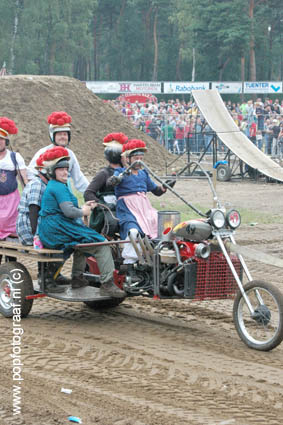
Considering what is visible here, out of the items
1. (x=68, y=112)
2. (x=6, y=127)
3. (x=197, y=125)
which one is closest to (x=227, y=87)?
(x=197, y=125)

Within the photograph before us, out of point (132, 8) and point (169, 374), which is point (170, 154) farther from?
point (132, 8)

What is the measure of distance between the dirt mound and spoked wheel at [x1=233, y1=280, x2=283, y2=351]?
2048cm

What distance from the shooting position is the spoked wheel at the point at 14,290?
8047mm

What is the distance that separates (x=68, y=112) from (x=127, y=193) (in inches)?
887

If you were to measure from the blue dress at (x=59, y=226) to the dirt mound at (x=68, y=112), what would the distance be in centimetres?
1930

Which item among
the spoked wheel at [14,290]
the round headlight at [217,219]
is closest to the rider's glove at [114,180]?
the round headlight at [217,219]

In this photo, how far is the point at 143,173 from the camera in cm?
830

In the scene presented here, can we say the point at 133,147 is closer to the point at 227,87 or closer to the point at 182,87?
the point at 182,87

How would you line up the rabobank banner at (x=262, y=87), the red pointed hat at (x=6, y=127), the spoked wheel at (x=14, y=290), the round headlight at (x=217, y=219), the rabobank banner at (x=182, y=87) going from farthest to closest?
the rabobank banner at (x=262, y=87), the rabobank banner at (x=182, y=87), the red pointed hat at (x=6, y=127), the spoked wheel at (x=14, y=290), the round headlight at (x=217, y=219)

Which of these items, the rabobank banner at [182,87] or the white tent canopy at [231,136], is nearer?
the white tent canopy at [231,136]

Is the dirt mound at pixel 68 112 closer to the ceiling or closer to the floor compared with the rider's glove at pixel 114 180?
closer to the ceiling

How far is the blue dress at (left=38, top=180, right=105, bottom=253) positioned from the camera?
7.84 m

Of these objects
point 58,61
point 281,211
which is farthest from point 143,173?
point 58,61

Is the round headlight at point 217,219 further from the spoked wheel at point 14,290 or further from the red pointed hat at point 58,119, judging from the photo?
the red pointed hat at point 58,119
